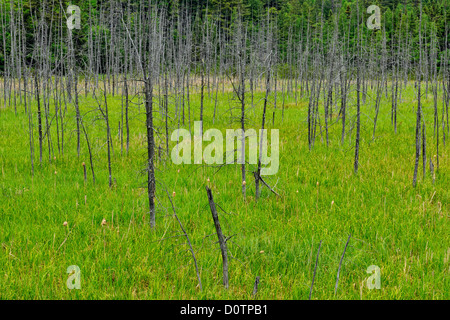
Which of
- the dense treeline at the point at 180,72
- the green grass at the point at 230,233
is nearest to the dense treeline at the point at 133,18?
the dense treeline at the point at 180,72

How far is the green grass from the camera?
8.91 feet

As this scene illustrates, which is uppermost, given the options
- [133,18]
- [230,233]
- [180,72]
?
[133,18]

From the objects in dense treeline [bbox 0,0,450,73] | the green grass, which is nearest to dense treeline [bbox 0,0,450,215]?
dense treeline [bbox 0,0,450,73]

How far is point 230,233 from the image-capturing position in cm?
364

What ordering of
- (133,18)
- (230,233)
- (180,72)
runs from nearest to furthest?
(230,233) → (133,18) → (180,72)

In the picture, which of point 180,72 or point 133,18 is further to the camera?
point 180,72

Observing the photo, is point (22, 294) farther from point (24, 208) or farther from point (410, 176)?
point (410, 176)

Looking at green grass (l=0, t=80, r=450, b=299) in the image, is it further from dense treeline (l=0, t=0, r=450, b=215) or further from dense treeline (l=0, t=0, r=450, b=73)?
dense treeline (l=0, t=0, r=450, b=73)

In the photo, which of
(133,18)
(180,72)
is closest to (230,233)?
(133,18)

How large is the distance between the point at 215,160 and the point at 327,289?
4.23 meters

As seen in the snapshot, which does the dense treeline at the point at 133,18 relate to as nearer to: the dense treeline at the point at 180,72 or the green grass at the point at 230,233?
the dense treeline at the point at 180,72

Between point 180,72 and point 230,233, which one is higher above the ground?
point 180,72

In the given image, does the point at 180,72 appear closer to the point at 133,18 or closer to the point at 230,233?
the point at 133,18

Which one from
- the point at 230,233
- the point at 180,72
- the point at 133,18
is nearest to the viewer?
the point at 230,233
